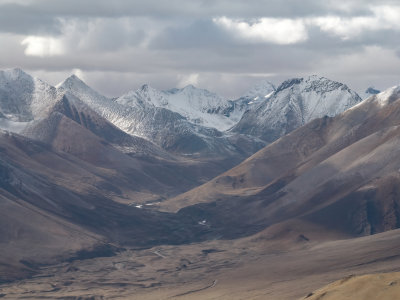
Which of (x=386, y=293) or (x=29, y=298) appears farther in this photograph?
(x=29, y=298)

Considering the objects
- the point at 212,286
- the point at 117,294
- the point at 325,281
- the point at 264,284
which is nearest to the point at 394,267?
the point at 325,281

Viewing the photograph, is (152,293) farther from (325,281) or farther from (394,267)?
(394,267)

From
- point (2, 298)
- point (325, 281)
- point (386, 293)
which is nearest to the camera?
point (386, 293)

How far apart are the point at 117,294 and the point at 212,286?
2046 centimetres

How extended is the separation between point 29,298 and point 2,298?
552 centimetres

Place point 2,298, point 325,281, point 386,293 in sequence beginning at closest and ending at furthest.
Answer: point 386,293
point 325,281
point 2,298

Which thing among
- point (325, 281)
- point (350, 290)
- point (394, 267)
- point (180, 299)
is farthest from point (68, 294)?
point (350, 290)

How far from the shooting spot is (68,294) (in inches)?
7687

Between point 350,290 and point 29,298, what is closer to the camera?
point 350,290

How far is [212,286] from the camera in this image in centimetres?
19562

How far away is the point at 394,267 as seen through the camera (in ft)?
594

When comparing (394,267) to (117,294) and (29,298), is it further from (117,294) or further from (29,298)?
(29,298)

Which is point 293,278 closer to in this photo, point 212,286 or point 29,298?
point 212,286

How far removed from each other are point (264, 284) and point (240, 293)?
10274mm
